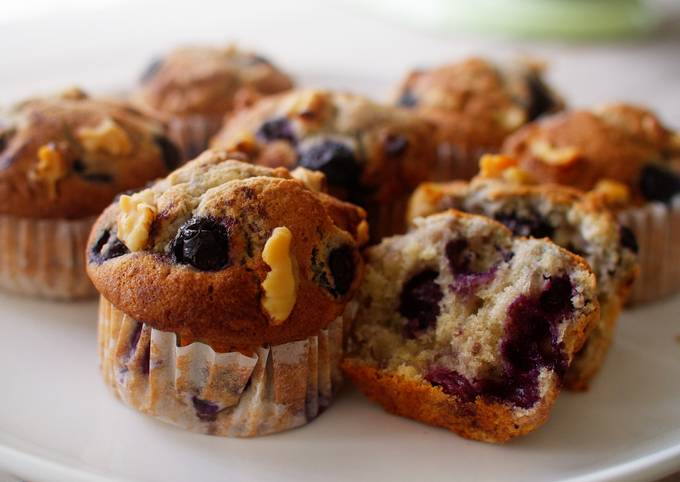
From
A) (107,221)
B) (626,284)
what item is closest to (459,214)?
(626,284)

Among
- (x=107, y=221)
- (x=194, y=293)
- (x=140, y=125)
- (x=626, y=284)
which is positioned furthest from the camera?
(x=140, y=125)

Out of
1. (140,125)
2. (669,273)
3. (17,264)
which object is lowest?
(17,264)

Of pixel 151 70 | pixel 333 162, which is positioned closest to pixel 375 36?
pixel 151 70

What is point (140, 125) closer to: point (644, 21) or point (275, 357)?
point (275, 357)

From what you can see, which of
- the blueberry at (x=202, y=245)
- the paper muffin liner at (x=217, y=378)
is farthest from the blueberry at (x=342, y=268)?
the blueberry at (x=202, y=245)

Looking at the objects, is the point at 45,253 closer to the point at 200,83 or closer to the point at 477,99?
the point at 200,83

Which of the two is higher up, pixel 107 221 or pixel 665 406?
pixel 107 221

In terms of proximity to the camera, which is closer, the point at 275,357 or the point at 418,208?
the point at 275,357
